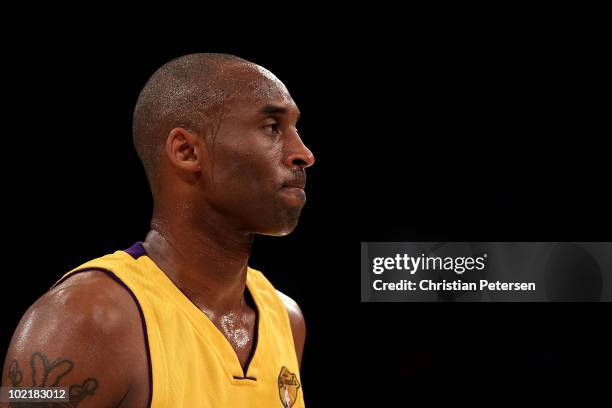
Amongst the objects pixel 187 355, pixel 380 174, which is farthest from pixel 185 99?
pixel 380 174

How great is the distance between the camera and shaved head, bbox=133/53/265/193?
1.18 m

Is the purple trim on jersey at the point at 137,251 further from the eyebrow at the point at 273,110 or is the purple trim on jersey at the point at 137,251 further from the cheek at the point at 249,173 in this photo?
the eyebrow at the point at 273,110

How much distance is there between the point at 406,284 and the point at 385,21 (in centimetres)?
96

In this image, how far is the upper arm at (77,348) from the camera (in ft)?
3.19

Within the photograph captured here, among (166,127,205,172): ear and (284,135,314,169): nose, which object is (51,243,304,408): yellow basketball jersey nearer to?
(166,127,205,172): ear

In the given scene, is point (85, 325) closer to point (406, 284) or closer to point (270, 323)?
point (270, 323)

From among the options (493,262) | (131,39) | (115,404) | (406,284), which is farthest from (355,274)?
(115,404)

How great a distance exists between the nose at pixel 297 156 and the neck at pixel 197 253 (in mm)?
151

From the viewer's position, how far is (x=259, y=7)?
2.50 m

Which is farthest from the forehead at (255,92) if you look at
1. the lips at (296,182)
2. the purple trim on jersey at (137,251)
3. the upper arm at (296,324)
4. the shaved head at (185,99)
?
the upper arm at (296,324)

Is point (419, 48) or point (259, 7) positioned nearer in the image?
point (259, 7)

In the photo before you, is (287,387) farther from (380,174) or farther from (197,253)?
(380,174)

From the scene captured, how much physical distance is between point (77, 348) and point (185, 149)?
374 millimetres

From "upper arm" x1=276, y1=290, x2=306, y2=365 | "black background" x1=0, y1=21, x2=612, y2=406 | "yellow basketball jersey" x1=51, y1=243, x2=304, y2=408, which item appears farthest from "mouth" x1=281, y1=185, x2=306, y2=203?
"black background" x1=0, y1=21, x2=612, y2=406
